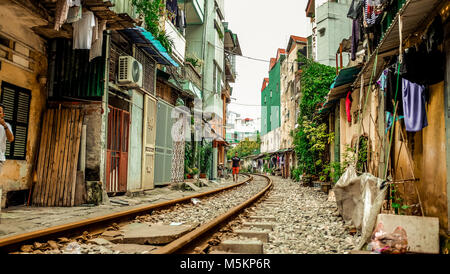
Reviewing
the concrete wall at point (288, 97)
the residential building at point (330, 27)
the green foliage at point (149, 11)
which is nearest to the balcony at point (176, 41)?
the green foliage at point (149, 11)

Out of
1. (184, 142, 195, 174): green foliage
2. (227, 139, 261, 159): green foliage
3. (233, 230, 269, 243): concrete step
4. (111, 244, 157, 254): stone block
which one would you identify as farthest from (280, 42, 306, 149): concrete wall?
(111, 244, 157, 254): stone block

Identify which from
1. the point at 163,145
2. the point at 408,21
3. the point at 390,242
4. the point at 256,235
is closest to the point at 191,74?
the point at 163,145

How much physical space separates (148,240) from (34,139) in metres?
5.12

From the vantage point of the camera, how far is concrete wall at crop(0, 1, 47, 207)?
6824 mm

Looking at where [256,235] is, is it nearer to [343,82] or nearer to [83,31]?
[83,31]

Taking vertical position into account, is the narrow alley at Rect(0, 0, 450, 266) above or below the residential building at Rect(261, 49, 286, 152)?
below

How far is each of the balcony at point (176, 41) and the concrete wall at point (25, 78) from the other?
643 cm

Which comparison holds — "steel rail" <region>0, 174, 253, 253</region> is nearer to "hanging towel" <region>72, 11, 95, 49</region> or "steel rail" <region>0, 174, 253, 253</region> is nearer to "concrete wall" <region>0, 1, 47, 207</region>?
"concrete wall" <region>0, 1, 47, 207</region>

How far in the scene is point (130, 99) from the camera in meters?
10.5

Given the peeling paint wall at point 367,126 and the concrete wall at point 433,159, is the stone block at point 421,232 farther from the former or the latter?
the peeling paint wall at point 367,126

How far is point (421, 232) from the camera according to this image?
152 inches

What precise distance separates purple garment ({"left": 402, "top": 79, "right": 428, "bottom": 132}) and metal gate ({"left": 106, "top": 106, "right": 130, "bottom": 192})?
7316mm

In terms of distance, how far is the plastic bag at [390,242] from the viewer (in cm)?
379
